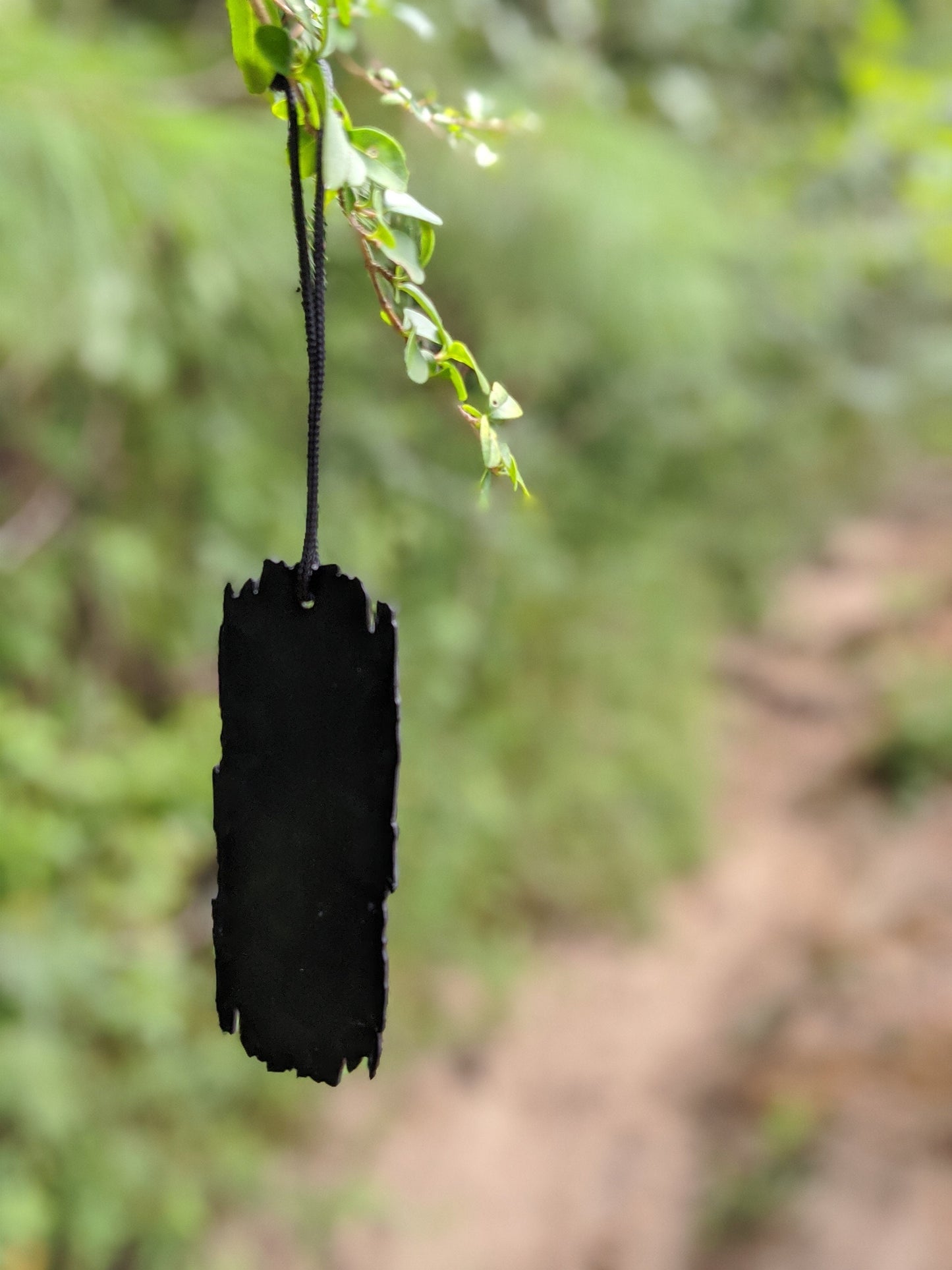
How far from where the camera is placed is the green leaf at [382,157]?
31 cm

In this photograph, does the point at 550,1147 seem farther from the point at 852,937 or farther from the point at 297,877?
the point at 297,877

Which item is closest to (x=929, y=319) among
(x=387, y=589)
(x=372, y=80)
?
(x=387, y=589)

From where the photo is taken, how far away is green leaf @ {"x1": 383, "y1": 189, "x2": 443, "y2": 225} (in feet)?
1.03

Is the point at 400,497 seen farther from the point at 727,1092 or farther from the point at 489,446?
the point at 727,1092

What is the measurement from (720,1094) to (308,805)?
2.57 metres

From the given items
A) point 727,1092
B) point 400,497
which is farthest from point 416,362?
point 727,1092

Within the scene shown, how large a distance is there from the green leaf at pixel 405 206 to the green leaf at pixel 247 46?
0.15ft

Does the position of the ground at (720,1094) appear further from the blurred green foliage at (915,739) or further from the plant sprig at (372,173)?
the plant sprig at (372,173)

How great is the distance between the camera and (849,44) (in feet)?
7.49

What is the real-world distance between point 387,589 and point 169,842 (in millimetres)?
631

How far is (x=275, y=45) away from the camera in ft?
0.91

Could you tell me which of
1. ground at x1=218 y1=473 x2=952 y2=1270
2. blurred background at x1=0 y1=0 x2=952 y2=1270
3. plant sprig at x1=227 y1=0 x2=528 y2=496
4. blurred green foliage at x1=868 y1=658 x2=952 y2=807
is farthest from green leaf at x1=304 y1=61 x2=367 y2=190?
blurred green foliage at x1=868 y1=658 x2=952 y2=807

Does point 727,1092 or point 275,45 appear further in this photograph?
point 727,1092

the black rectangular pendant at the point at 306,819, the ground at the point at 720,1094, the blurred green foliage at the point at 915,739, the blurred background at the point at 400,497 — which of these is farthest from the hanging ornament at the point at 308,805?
the blurred green foliage at the point at 915,739
